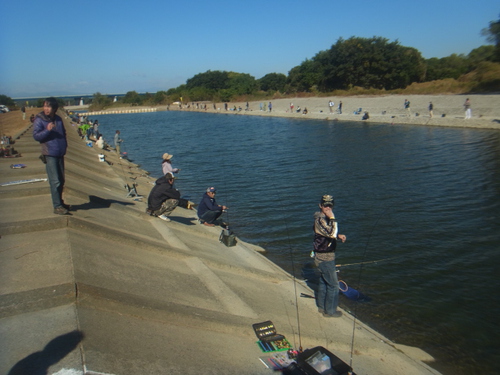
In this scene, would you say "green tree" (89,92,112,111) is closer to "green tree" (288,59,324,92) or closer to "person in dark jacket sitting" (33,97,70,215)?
"green tree" (288,59,324,92)

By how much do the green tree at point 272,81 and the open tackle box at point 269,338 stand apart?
100 metres

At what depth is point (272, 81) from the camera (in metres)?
106

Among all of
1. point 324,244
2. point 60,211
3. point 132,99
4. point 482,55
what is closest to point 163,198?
point 60,211

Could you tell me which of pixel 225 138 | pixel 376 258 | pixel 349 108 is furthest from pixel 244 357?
pixel 349 108

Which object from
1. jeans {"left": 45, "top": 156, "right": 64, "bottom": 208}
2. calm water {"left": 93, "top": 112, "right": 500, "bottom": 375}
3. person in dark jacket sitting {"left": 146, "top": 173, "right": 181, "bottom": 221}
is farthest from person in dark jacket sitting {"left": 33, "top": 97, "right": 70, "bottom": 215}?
calm water {"left": 93, "top": 112, "right": 500, "bottom": 375}

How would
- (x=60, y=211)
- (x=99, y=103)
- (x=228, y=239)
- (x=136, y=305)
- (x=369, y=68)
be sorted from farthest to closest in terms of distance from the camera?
(x=99, y=103) → (x=369, y=68) → (x=228, y=239) → (x=60, y=211) → (x=136, y=305)

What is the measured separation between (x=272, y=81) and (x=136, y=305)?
104998 millimetres

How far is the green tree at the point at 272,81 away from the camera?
103562 mm

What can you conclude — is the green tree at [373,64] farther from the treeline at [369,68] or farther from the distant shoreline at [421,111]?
the distant shoreline at [421,111]

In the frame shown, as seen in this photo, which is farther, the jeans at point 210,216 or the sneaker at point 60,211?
the jeans at point 210,216

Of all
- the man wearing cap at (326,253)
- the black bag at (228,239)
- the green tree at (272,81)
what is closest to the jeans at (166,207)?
the black bag at (228,239)

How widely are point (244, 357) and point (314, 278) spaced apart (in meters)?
4.45

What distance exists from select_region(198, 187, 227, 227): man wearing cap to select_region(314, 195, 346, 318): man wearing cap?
499cm

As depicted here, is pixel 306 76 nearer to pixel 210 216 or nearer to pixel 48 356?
pixel 210 216
